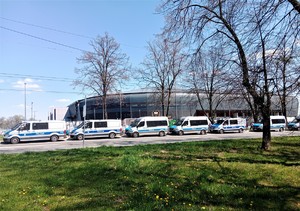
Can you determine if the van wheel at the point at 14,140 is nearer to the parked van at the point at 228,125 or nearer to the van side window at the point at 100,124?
the van side window at the point at 100,124

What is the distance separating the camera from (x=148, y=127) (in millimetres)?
35062

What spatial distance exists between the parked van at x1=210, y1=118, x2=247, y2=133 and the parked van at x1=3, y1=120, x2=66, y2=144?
2103cm

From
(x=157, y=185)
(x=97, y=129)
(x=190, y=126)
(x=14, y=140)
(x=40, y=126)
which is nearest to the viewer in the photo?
(x=157, y=185)

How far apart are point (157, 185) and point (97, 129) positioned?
26014 millimetres

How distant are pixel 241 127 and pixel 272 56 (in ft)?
113

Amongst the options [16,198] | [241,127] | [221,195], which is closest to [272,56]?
[221,195]

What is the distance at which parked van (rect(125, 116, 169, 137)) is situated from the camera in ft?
113

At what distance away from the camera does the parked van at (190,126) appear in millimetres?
37312

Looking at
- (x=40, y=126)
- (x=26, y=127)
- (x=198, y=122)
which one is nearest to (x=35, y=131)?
(x=40, y=126)

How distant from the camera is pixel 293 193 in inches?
262

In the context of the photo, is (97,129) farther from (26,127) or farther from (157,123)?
(157,123)

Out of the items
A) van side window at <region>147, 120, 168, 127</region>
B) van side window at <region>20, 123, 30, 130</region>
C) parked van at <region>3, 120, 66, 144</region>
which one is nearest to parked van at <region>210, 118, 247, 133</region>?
van side window at <region>147, 120, 168, 127</region>

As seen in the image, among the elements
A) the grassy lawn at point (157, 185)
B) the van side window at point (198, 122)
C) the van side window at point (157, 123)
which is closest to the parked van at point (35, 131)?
the van side window at point (157, 123)

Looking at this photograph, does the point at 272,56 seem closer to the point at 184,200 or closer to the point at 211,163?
the point at 211,163
